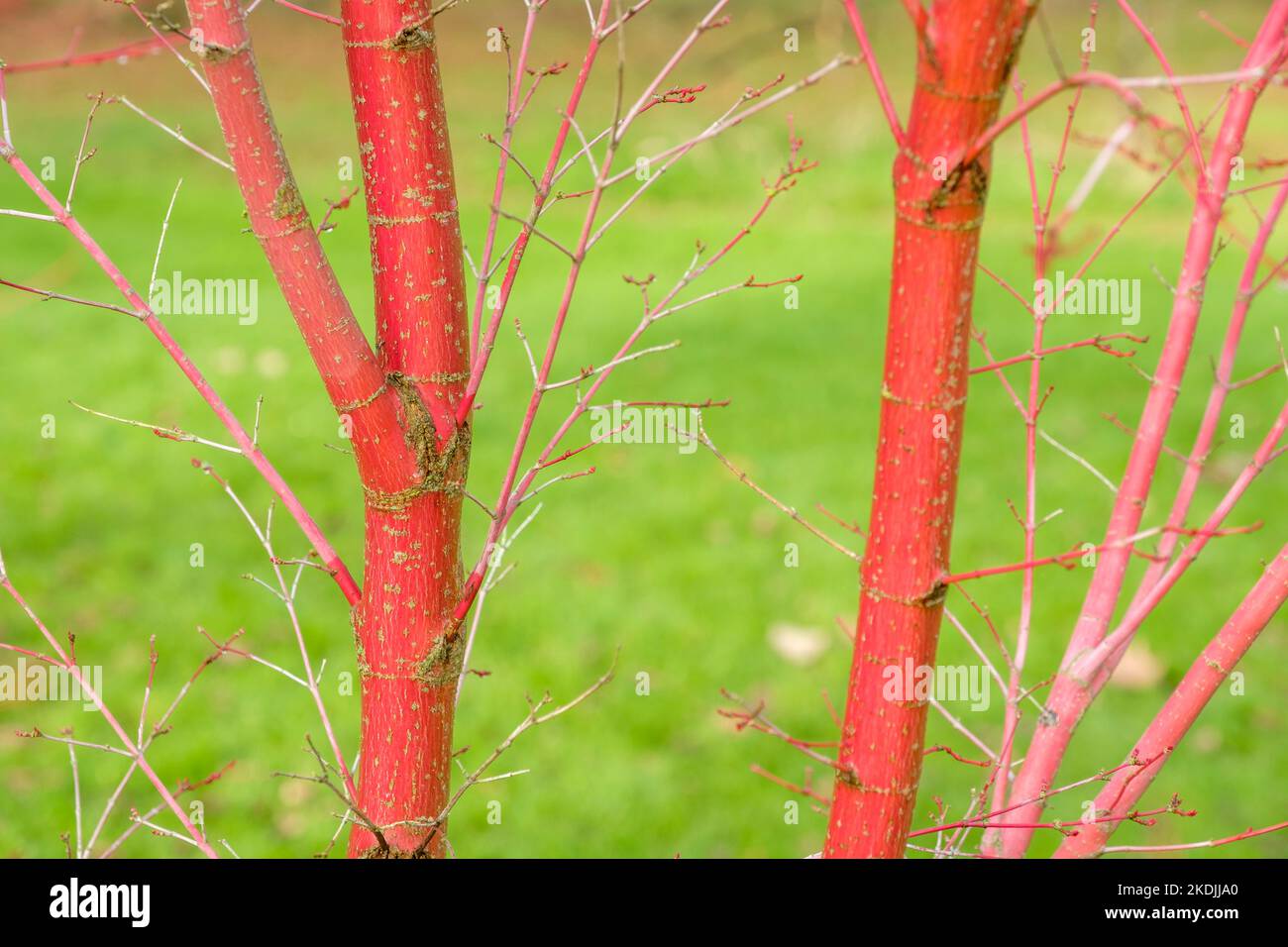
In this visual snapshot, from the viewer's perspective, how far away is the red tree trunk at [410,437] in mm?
1286

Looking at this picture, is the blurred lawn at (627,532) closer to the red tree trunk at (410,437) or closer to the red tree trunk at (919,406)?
the red tree trunk at (919,406)

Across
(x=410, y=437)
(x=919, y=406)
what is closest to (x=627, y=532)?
(x=410, y=437)

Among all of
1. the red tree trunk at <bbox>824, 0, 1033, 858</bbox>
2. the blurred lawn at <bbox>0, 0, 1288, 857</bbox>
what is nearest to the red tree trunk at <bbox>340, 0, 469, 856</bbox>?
the blurred lawn at <bbox>0, 0, 1288, 857</bbox>

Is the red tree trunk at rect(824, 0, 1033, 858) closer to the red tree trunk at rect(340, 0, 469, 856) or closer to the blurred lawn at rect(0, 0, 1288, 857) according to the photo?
the blurred lawn at rect(0, 0, 1288, 857)

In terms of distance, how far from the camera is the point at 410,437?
128cm

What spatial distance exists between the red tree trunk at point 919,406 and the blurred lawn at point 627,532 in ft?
0.47

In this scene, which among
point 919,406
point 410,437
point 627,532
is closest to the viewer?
point 919,406

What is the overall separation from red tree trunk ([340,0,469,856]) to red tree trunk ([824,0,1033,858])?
1.53 feet

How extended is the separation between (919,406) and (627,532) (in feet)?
12.8

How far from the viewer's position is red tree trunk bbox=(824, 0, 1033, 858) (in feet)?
3.25

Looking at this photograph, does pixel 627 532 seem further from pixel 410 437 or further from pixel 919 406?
pixel 919 406

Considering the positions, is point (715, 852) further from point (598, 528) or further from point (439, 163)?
point (439, 163)

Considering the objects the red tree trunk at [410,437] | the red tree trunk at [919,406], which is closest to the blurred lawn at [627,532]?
the red tree trunk at [919,406]
